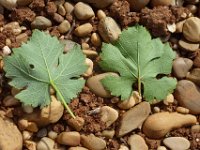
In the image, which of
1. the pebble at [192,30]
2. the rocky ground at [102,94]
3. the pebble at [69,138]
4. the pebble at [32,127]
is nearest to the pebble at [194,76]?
the rocky ground at [102,94]

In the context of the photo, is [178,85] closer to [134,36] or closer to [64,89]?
[134,36]

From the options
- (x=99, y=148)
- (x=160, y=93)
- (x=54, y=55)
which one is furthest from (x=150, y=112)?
(x=54, y=55)

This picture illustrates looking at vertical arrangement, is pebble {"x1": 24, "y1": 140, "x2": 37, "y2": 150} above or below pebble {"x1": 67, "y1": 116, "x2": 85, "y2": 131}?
below

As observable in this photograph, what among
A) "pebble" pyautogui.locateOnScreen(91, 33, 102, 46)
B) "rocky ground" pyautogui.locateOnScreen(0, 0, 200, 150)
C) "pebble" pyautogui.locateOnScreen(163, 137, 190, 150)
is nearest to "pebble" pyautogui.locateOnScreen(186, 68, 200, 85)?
"rocky ground" pyautogui.locateOnScreen(0, 0, 200, 150)

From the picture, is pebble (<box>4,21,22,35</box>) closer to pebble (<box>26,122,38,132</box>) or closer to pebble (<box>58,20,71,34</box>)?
pebble (<box>58,20,71,34</box>)

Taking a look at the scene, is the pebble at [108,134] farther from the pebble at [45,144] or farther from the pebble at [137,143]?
the pebble at [45,144]

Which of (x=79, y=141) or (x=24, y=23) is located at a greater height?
(x=24, y=23)
